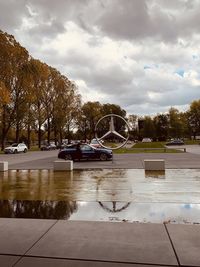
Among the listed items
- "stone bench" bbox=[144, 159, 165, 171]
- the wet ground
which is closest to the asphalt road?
"stone bench" bbox=[144, 159, 165, 171]

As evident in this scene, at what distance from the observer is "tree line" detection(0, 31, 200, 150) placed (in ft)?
136

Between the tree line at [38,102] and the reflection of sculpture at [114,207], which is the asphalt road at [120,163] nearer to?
the reflection of sculpture at [114,207]

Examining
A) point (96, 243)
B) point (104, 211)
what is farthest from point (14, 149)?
point (96, 243)

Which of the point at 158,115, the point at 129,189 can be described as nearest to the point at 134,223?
the point at 129,189

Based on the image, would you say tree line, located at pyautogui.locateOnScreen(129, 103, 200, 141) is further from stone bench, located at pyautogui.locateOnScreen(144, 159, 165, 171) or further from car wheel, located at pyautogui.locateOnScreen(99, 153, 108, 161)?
stone bench, located at pyautogui.locateOnScreen(144, 159, 165, 171)

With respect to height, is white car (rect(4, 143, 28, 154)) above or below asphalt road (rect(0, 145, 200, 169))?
above

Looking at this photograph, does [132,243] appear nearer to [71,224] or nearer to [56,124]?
[71,224]

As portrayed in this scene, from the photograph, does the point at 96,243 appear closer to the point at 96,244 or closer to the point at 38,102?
the point at 96,244

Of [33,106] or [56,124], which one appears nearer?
[33,106]

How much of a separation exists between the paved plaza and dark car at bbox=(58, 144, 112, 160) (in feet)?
59.8

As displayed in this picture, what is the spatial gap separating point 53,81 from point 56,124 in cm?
924

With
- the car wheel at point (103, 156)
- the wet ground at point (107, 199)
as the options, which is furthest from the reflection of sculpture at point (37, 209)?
the car wheel at point (103, 156)

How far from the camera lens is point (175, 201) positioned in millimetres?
8477

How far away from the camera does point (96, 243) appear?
511cm
